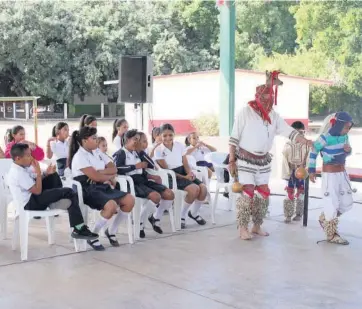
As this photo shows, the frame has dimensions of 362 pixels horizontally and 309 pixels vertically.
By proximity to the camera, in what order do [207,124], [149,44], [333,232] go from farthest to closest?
[149,44] → [207,124] → [333,232]

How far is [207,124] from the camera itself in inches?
769

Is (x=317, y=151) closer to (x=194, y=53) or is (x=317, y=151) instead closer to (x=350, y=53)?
(x=350, y=53)

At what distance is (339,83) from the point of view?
2625 centimetres

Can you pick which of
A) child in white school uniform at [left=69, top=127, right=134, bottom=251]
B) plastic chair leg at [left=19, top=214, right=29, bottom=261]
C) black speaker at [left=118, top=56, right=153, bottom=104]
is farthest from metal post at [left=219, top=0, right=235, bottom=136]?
plastic chair leg at [left=19, top=214, right=29, bottom=261]

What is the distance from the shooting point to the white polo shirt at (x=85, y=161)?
498cm

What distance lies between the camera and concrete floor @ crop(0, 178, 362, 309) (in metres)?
3.70

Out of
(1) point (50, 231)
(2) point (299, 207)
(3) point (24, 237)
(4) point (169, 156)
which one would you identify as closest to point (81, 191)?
(1) point (50, 231)

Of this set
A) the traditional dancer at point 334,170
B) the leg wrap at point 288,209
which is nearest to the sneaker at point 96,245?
the traditional dancer at point 334,170

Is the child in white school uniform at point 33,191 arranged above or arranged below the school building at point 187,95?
below

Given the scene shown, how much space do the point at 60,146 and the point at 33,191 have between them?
194 centimetres

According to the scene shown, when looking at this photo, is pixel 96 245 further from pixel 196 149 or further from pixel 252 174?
pixel 196 149

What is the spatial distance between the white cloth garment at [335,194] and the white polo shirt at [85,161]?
1.97 meters

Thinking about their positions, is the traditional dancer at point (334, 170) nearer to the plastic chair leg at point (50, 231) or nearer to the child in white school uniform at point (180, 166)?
the child in white school uniform at point (180, 166)

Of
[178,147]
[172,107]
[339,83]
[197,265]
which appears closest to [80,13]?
[172,107]
